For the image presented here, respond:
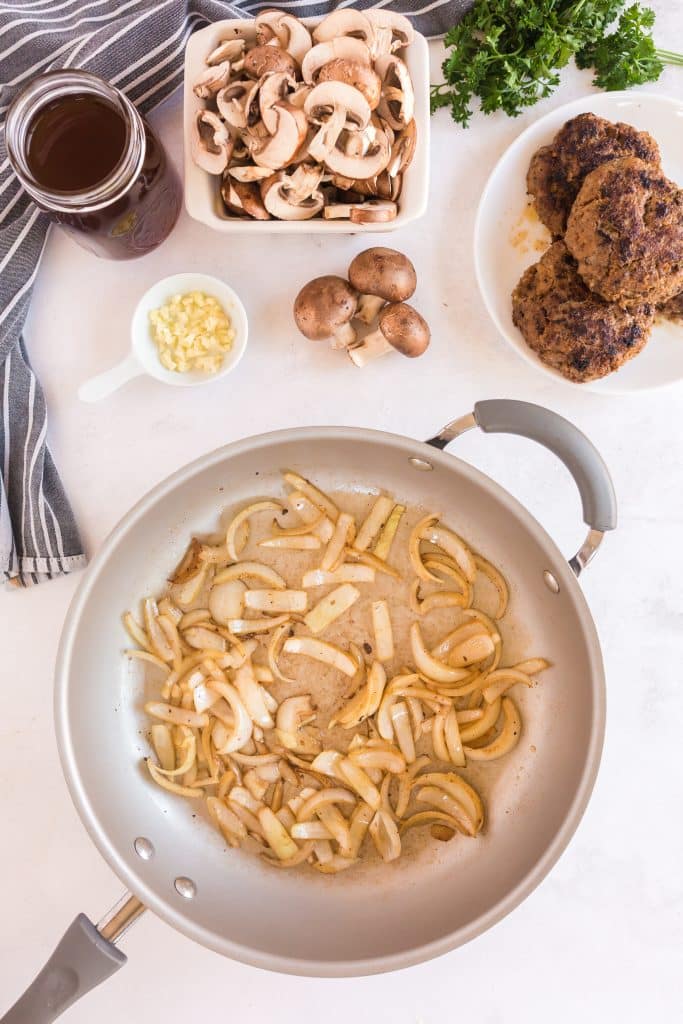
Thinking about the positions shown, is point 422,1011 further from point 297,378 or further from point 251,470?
point 297,378

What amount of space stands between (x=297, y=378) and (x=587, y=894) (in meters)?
0.84

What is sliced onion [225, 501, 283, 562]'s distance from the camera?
1.11 metres

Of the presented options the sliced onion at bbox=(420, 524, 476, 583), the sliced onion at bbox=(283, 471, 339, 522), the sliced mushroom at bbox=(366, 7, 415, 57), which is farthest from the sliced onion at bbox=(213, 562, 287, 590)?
the sliced mushroom at bbox=(366, 7, 415, 57)

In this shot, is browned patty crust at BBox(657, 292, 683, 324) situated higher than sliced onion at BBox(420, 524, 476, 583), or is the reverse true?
browned patty crust at BBox(657, 292, 683, 324)

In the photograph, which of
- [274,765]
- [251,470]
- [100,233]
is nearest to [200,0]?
[100,233]

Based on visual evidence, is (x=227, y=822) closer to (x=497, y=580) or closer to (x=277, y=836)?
(x=277, y=836)

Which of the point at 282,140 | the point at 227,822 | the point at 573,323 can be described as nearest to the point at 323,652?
the point at 227,822

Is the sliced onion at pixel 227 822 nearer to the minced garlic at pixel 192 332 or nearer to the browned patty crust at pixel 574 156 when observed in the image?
the minced garlic at pixel 192 332

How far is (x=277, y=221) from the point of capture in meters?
0.97

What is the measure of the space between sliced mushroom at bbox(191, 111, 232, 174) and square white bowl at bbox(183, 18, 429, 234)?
21mm

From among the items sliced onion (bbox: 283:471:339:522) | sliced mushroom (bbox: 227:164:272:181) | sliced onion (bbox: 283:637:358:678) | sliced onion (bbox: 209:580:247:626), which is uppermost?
sliced mushroom (bbox: 227:164:272:181)

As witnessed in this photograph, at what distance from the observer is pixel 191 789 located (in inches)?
42.8

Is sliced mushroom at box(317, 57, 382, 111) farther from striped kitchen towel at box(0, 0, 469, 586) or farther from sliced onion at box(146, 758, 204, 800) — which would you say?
sliced onion at box(146, 758, 204, 800)

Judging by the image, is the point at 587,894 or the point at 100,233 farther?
the point at 587,894
